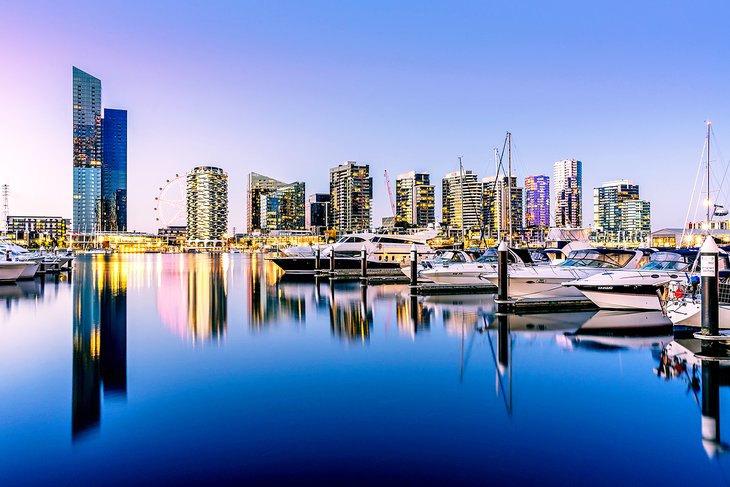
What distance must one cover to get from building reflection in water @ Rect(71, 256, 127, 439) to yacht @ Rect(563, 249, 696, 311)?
596 inches

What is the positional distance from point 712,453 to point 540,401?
2.89 meters

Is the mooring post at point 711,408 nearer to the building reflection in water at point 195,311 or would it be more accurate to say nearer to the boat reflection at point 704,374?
the boat reflection at point 704,374

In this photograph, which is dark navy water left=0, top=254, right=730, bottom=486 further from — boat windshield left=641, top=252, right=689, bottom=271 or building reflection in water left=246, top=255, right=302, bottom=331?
boat windshield left=641, top=252, right=689, bottom=271

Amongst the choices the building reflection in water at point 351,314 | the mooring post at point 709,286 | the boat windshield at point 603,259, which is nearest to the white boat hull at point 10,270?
the building reflection in water at point 351,314

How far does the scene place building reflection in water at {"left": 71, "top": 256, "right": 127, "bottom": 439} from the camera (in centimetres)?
930

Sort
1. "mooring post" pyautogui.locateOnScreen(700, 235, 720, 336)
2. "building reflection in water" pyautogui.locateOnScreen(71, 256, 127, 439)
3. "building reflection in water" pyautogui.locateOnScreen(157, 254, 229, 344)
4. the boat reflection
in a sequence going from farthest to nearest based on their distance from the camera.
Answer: "building reflection in water" pyautogui.locateOnScreen(157, 254, 229, 344) < "mooring post" pyautogui.locateOnScreen(700, 235, 720, 336) < "building reflection in water" pyautogui.locateOnScreen(71, 256, 127, 439) < the boat reflection

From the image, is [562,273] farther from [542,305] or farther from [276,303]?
[276,303]

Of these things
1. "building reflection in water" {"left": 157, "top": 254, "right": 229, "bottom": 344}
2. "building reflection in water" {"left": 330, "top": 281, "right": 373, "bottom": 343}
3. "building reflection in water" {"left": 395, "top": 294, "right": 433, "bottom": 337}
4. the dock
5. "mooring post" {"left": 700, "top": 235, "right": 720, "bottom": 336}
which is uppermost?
"mooring post" {"left": 700, "top": 235, "right": 720, "bottom": 336}

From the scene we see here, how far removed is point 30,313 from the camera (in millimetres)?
22219

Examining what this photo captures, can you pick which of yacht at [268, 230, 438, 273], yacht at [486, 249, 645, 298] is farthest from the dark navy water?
yacht at [268, 230, 438, 273]

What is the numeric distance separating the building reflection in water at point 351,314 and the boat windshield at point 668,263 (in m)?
10.8

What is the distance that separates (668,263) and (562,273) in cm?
411

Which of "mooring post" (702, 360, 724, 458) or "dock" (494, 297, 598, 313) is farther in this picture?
"dock" (494, 297, 598, 313)

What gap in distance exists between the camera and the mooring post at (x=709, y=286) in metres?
12.1
